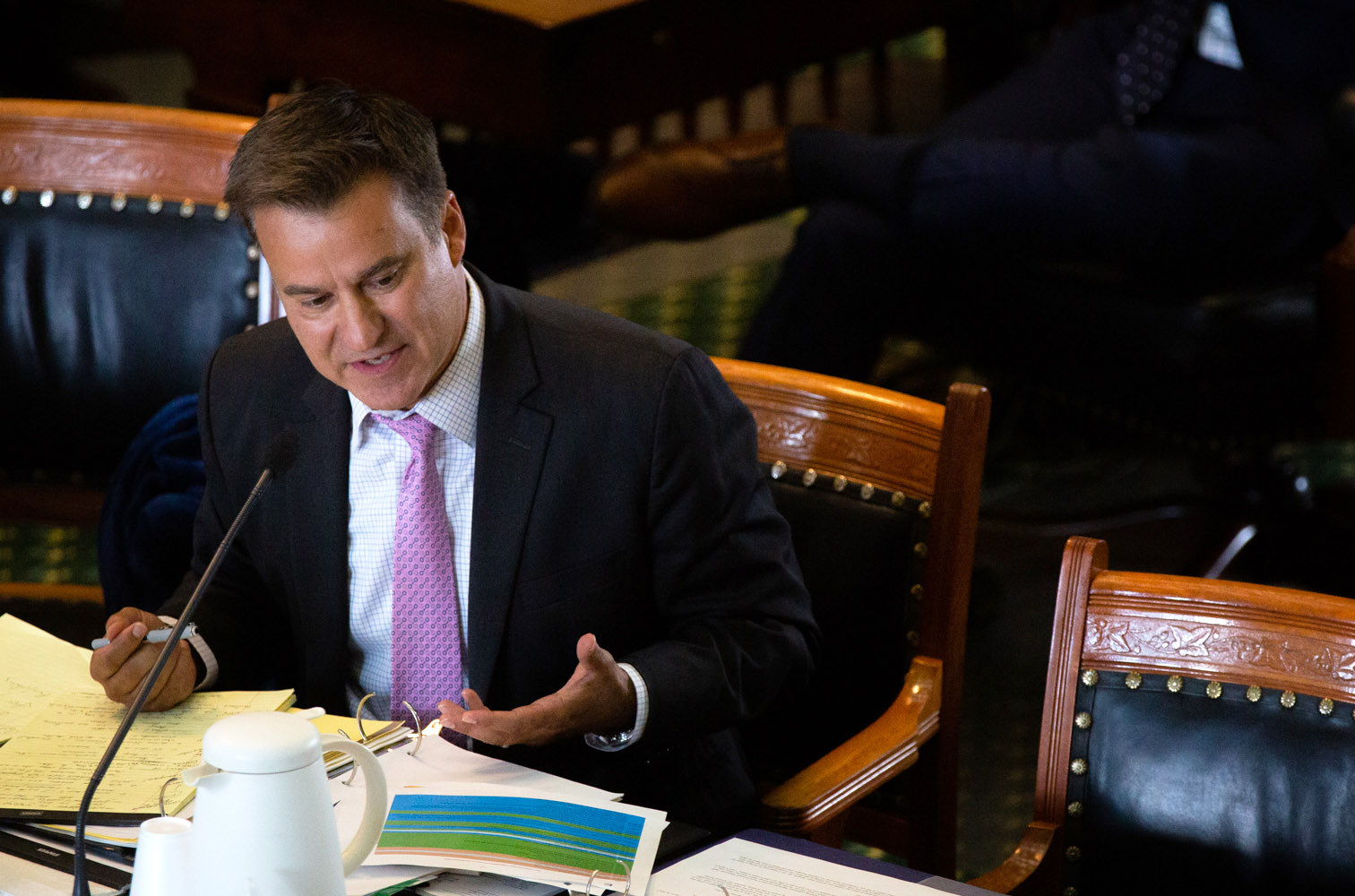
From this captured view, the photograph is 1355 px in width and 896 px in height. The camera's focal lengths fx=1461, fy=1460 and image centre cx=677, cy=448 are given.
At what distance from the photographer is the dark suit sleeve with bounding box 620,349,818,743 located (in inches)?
53.4

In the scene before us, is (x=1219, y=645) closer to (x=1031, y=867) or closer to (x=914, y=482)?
(x=1031, y=867)

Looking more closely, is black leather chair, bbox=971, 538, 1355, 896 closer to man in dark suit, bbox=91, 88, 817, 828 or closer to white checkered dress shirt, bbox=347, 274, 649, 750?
man in dark suit, bbox=91, 88, 817, 828

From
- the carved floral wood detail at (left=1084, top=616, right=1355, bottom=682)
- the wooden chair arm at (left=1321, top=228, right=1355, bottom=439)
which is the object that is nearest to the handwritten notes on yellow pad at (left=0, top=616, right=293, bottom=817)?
the carved floral wood detail at (left=1084, top=616, right=1355, bottom=682)

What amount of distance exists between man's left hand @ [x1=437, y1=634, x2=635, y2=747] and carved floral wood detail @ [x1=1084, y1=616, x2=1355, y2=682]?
0.41 meters

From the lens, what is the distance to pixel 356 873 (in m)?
0.97

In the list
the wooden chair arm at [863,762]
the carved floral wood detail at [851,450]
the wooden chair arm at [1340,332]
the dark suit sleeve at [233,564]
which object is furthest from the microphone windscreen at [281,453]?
the wooden chair arm at [1340,332]

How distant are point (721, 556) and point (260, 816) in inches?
25.3

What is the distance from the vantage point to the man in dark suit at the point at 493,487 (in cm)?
126

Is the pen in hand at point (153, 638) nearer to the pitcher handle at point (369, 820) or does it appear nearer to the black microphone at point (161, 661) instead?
the black microphone at point (161, 661)

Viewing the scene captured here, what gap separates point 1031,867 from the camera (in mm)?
1207

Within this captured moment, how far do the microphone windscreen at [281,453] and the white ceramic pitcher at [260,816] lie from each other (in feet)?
1.03

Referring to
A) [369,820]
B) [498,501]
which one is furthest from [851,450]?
[369,820]

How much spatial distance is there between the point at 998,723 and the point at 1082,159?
0.95m

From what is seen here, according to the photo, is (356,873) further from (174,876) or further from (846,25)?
(846,25)
